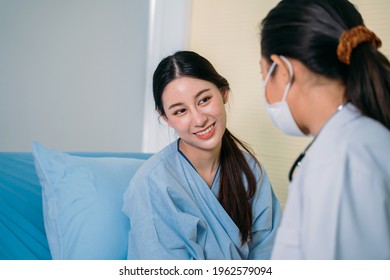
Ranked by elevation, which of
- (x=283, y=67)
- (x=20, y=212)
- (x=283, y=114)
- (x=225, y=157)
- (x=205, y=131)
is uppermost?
(x=283, y=67)

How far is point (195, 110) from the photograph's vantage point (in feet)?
4.76

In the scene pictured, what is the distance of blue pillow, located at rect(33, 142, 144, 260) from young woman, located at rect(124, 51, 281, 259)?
0.09m

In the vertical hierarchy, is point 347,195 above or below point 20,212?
above

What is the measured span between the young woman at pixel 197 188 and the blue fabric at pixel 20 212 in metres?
0.33

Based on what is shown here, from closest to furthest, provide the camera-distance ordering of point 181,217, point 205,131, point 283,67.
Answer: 1. point 283,67
2. point 181,217
3. point 205,131

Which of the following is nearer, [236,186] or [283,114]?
[283,114]

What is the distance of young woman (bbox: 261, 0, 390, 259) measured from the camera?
809 mm

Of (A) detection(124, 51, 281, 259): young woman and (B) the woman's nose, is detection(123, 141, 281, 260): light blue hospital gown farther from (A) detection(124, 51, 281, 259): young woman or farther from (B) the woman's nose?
(B) the woman's nose

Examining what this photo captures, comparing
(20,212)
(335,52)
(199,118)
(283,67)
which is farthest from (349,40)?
(20,212)

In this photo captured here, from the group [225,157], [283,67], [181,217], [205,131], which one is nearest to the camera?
[283,67]

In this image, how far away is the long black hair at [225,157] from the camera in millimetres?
1482

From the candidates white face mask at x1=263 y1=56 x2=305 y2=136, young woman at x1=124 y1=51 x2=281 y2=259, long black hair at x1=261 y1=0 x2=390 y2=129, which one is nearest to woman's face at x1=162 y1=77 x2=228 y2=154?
young woman at x1=124 y1=51 x2=281 y2=259

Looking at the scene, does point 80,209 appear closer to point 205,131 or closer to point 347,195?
point 205,131

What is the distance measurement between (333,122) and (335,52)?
0.14 m
